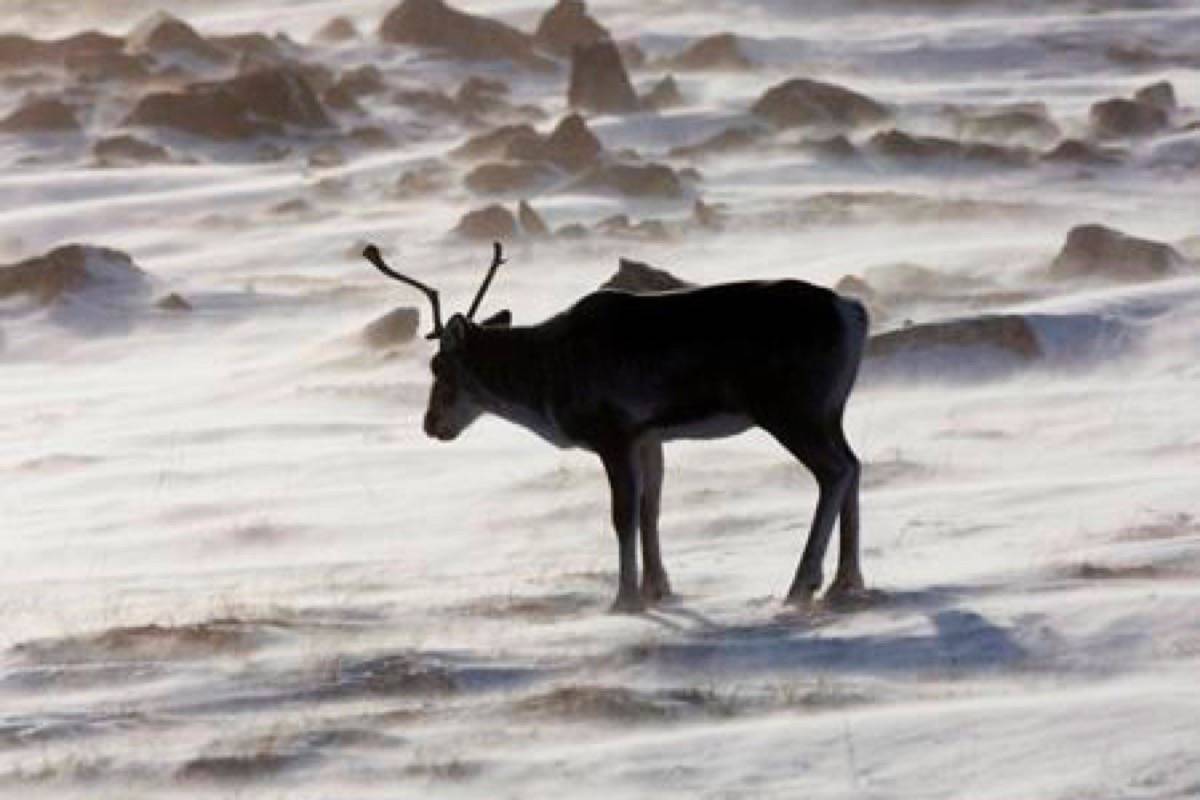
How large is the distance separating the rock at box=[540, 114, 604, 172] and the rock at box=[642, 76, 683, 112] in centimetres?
553

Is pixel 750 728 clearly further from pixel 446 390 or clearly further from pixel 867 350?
pixel 867 350

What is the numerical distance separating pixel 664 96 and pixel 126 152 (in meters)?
10.0

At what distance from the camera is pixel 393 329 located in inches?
1050

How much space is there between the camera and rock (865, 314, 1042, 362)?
22.4 meters

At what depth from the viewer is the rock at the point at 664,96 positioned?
4834 cm

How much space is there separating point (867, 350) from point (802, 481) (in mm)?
4980

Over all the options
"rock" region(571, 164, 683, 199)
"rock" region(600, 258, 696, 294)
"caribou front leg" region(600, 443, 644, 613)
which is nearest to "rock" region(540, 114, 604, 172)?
"rock" region(571, 164, 683, 199)

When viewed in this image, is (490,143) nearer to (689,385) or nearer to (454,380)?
(454,380)

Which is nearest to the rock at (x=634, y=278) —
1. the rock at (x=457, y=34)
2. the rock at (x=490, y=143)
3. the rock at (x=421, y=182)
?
the rock at (x=421, y=182)

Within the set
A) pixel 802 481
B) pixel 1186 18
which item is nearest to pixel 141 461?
pixel 802 481

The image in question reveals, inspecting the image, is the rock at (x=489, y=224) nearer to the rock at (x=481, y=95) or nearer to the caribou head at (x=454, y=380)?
the rock at (x=481, y=95)

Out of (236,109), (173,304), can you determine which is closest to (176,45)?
(236,109)

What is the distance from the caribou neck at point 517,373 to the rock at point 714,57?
135 feet

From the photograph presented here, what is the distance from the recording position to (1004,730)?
30.9ft
